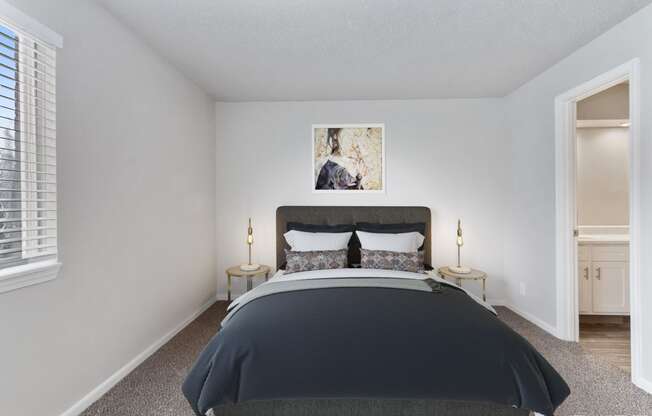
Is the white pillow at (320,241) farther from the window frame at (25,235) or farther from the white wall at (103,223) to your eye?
the window frame at (25,235)

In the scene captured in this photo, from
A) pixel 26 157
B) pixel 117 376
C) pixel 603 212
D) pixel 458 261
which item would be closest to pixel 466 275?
pixel 458 261

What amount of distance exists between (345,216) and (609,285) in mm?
2774

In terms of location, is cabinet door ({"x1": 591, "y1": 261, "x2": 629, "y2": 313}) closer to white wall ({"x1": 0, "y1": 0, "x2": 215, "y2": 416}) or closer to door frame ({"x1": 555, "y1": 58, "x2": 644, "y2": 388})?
door frame ({"x1": 555, "y1": 58, "x2": 644, "y2": 388})

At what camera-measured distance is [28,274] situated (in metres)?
1.61

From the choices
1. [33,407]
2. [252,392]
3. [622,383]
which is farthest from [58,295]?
[622,383]

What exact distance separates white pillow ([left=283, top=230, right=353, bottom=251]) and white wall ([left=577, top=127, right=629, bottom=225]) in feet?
8.93

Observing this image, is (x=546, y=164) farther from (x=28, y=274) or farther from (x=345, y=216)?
(x=28, y=274)

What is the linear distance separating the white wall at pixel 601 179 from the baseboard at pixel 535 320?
124cm

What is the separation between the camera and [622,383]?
2.24 meters

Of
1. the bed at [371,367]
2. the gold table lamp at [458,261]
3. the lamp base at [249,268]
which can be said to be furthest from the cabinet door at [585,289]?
the lamp base at [249,268]

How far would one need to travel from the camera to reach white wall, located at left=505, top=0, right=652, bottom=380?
2164mm

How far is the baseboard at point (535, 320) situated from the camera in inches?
120

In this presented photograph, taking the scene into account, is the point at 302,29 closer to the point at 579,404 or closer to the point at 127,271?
the point at 127,271

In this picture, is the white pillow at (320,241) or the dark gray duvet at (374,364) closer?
the dark gray duvet at (374,364)
